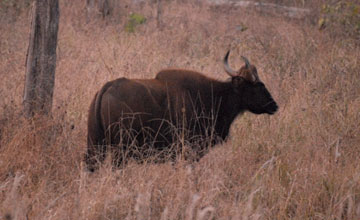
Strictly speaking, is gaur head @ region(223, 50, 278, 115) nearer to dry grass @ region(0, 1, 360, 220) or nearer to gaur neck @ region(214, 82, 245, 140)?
gaur neck @ region(214, 82, 245, 140)

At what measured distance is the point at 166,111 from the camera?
18.0ft

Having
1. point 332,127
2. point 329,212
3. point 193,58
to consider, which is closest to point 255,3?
point 193,58

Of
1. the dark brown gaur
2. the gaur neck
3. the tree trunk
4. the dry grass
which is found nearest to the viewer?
the dry grass

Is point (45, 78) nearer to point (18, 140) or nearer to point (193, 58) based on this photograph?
point (18, 140)

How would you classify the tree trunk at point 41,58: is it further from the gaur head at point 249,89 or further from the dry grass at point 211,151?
the gaur head at point 249,89

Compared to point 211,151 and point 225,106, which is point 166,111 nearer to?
point 211,151

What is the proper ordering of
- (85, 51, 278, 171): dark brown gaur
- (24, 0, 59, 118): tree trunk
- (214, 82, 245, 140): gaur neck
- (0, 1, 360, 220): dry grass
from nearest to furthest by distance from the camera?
(0, 1, 360, 220): dry grass < (85, 51, 278, 171): dark brown gaur < (24, 0, 59, 118): tree trunk < (214, 82, 245, 140): gaur neck

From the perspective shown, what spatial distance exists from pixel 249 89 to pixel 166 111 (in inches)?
52.7

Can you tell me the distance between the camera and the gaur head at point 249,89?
624 centimetres

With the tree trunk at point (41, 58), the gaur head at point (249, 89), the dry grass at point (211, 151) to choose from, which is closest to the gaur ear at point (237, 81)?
the gaur head at point (249, 89)

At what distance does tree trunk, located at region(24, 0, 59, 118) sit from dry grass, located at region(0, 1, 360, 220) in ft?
0.69

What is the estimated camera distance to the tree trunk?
560 centimetres

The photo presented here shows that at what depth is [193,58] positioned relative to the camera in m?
10.2

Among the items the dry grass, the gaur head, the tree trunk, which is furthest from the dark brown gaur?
the tree trunk
